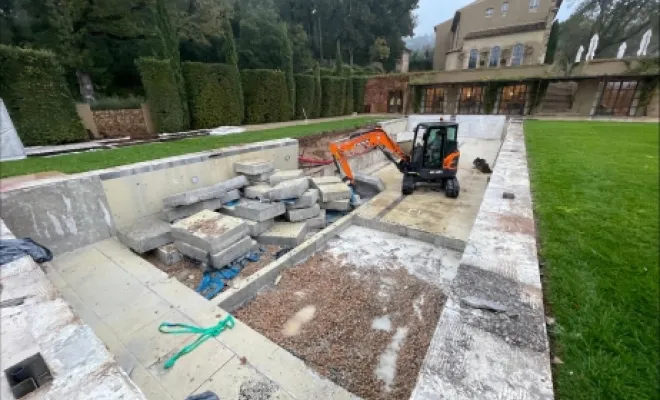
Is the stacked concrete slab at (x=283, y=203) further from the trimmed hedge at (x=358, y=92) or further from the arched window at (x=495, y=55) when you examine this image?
the arched window at (x=495, y=55)

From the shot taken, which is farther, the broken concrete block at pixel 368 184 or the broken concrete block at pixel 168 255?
the broken concrete block at pixel 368 184

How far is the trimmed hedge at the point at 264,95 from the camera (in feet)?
46.6

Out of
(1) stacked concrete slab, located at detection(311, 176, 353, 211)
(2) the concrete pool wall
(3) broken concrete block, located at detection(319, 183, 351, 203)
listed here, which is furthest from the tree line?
(3) broken concrete block, located at detection(319, 183, 351, 203)

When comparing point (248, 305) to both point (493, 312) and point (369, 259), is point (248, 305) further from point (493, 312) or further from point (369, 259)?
point (493, 312)

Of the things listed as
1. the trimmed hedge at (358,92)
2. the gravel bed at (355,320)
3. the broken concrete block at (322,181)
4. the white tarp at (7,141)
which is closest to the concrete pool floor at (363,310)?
the gravel bed at (355,320)

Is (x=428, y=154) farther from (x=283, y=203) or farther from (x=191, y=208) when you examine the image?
(x=191, y=208)

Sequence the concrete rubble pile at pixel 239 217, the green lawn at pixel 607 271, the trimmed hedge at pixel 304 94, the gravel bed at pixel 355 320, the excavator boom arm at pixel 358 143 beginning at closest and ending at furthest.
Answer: the green lawn at pixel 607 271, the gravel bed at pixel 355 320, the concrete rubble pile at pixel 239 217, the excavator boom arm at pixel 358 143, the trimmed hedge at pixel 304 94

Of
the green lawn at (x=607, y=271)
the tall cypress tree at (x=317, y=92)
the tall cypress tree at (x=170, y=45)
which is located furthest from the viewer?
the tall cypress tree at (x=317, y=92)

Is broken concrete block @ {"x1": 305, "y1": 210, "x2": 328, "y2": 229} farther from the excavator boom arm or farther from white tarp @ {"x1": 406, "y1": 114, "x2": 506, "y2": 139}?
white tarp @ {"x1": 406, "y1": 114, "x2": 506, "y2": 139}

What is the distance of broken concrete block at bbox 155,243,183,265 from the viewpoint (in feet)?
14.5

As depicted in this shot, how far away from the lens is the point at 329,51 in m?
36.6

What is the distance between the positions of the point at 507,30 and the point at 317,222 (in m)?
29.0

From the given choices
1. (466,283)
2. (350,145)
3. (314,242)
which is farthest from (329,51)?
(466,283)

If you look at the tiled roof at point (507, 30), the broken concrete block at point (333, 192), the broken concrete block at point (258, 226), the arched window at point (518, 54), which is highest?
the tiled roof at point (507, 30)
